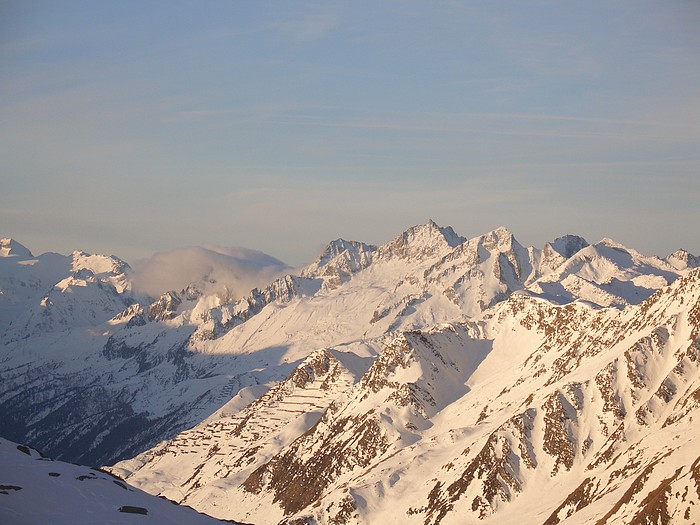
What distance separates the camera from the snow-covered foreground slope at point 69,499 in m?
142

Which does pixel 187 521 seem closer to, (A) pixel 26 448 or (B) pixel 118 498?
(B) pixel 118 498

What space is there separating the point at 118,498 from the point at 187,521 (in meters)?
10.8

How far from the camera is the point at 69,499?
497ft

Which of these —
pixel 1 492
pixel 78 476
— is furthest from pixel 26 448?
pixel 1 492

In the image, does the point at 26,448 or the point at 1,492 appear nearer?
the point at 1,492

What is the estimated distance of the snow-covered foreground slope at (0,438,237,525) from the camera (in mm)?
142375

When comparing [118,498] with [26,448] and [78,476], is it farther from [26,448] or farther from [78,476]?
[26,448]

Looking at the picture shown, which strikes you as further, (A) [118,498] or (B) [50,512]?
(A) [118,498]

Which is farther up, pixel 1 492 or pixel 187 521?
pixel 1 492

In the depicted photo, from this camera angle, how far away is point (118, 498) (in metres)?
158

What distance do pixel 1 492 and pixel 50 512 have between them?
7986 mm

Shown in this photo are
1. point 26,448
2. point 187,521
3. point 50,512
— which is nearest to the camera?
point 50,512

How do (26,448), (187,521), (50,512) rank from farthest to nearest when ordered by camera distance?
(26,448), (187,521), (50,512)

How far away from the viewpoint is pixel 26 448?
190 meters
